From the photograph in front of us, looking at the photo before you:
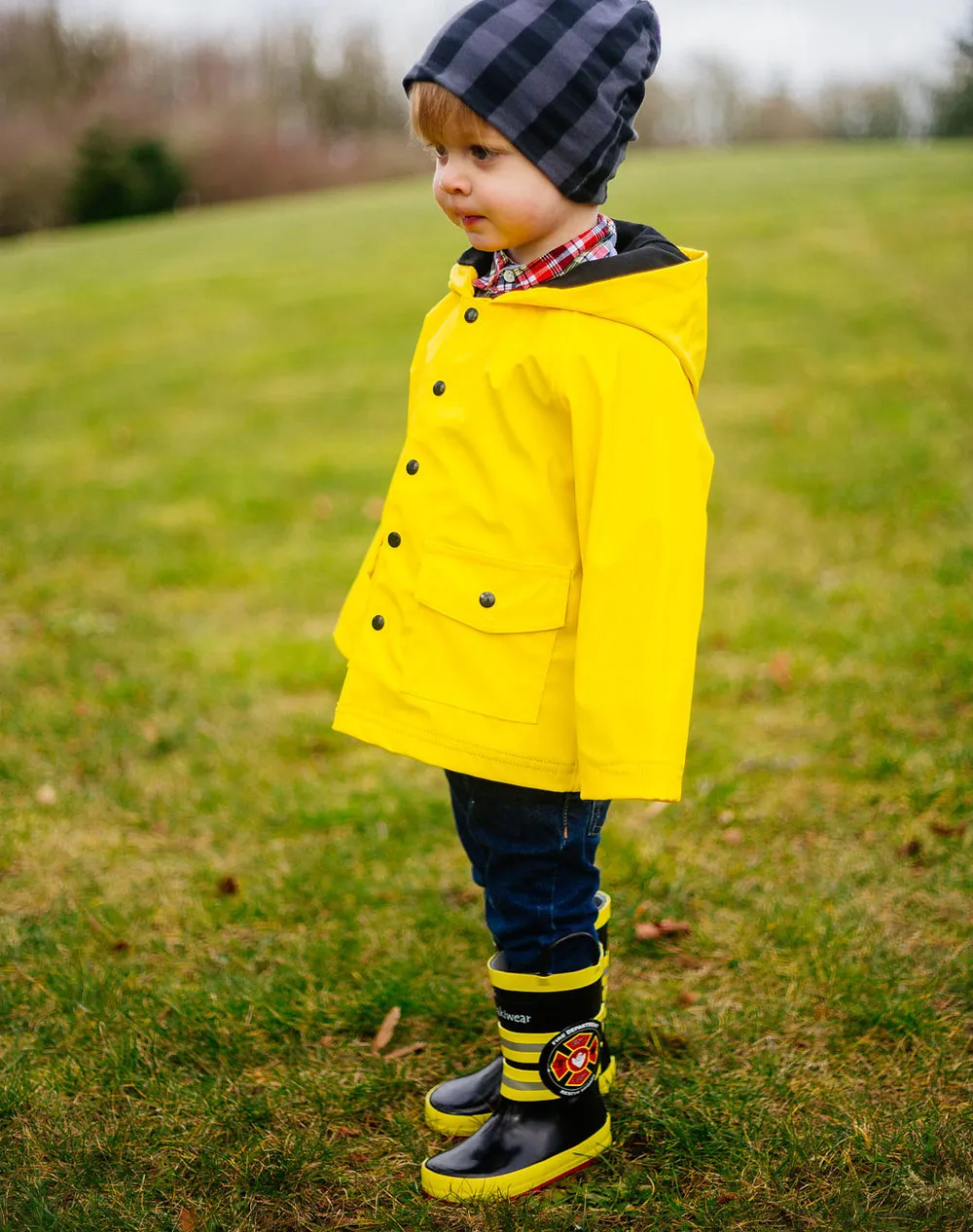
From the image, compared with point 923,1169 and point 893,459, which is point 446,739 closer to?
point 923,1169

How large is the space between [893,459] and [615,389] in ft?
17.3

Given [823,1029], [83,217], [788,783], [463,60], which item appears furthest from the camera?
[83,217]

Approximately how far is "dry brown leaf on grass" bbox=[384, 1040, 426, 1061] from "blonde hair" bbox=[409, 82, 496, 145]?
6.17 feet

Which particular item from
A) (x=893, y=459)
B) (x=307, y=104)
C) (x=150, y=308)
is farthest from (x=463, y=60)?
(x=307, y=104)

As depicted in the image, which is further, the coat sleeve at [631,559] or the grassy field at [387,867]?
the grassy field at [387,867]

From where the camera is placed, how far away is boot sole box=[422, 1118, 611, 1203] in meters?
2.23

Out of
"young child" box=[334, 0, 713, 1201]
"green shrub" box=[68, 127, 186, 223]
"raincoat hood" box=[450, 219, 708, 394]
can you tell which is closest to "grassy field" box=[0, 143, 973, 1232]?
"young child" box=[334, 0, 713, 1201]

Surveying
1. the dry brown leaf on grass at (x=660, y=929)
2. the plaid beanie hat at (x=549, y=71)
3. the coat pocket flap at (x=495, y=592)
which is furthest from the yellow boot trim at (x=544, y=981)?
the plaid beanie hat at (x=549, y=71)

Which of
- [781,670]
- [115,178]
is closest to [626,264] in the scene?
[781,670]

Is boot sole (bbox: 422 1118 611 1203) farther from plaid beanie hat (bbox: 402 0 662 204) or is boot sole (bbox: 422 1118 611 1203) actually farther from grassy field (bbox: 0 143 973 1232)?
plaid beanie hat (bbox: 402 0 662 204)

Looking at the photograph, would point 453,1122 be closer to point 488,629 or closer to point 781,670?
point 488,629

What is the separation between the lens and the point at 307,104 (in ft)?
160

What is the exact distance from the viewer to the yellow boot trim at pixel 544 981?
2240 millimetres

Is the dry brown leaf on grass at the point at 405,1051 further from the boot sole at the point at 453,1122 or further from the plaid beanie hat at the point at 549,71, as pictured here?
the plaid beanie hat at the point at 549,71
